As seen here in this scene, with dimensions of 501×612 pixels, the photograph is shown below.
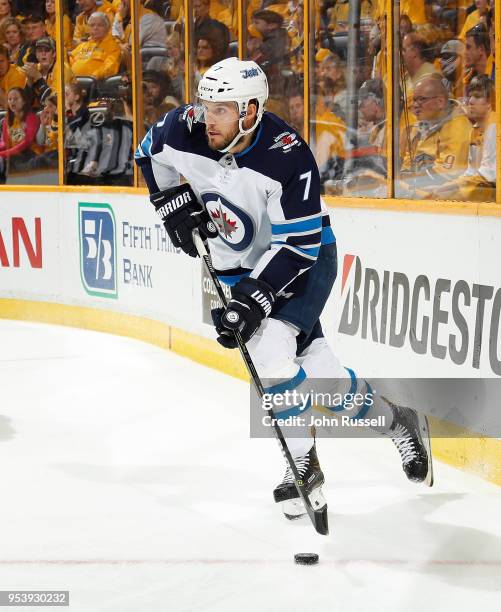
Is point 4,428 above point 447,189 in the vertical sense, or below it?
below

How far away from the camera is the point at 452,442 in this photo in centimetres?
452

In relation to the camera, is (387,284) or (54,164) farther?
(54,164)

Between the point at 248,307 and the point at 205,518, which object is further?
the point at 205,518

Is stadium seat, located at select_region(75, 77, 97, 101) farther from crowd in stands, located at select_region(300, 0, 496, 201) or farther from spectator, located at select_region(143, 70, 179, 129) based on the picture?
crowd in stands, located at select_region(300, 0, 496, 201)

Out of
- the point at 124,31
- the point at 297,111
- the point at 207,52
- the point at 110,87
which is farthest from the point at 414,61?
the point at 110,87

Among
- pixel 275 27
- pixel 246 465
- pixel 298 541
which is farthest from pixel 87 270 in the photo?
pixel 298 541

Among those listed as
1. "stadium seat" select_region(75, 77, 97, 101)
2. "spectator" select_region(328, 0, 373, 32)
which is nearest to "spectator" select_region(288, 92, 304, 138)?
"spectator" select_region(328, 0, 373, 32)

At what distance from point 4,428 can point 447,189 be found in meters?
2.21

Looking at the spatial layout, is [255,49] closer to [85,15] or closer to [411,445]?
[85,15]

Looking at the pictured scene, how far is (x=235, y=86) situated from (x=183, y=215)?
562 millimetres

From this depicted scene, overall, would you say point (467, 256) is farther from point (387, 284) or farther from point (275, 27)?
point (275, 27)

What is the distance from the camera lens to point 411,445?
13.7 feet

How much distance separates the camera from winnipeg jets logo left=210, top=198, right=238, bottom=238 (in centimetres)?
385

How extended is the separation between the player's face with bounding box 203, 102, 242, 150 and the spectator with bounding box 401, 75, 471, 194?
50.4 inches
